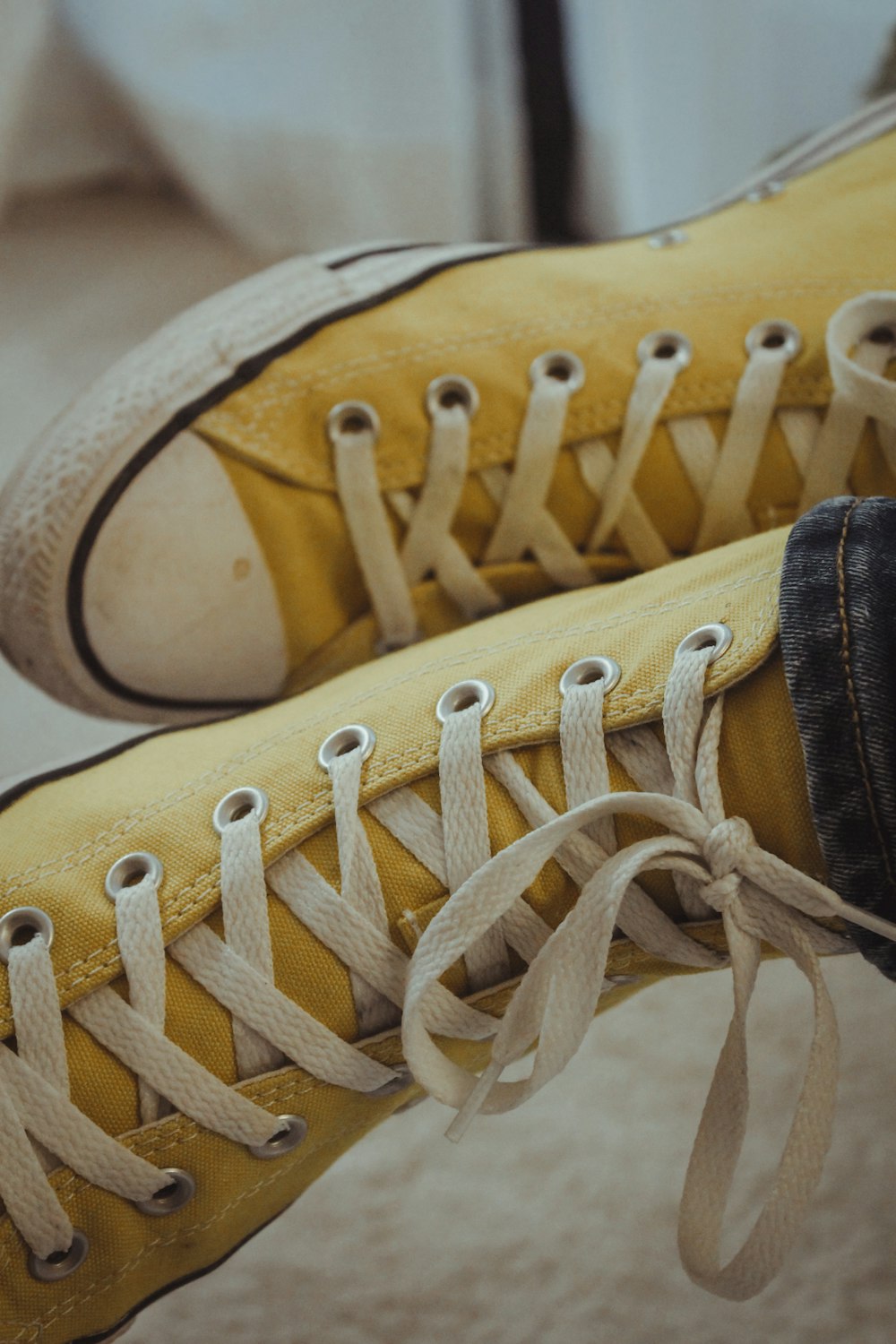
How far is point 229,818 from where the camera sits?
0.49m

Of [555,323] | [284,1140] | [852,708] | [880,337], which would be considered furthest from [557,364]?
[284,1140]

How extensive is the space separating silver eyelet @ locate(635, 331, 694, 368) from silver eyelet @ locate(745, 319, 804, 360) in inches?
1.2

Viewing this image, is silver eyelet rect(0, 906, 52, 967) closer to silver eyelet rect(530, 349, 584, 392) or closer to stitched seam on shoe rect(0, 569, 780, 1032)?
stitched seam on shoe rect(0, 569, 780, 1032)

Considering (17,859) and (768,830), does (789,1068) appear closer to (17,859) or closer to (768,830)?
→ (768,830)

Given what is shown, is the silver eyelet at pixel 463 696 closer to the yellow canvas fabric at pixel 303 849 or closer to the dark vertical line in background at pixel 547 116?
the yellow canvas fabric at pixel 303 849

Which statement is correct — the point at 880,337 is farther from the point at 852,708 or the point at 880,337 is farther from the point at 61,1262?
the point at 61,1262

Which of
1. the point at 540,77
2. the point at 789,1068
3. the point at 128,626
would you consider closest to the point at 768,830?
the point at 789,1068

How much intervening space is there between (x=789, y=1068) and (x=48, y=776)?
374mm

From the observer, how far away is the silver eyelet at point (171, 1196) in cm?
46

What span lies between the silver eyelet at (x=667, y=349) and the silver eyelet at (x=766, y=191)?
0.12 meters

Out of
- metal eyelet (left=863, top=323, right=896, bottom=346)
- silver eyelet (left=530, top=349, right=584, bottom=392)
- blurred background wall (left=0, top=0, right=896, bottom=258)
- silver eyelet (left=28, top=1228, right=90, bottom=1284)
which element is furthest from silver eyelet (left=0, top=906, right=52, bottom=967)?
blurred background wall (left=0, top=0, right=896, bottom=258)

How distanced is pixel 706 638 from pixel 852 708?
0.23ft

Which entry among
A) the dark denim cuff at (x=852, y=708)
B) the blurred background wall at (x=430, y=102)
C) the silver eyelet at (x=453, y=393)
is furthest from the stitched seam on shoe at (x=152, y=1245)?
the blurred background wall at (x=430, y=102)

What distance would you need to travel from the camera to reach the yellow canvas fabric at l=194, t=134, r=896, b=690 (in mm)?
576
